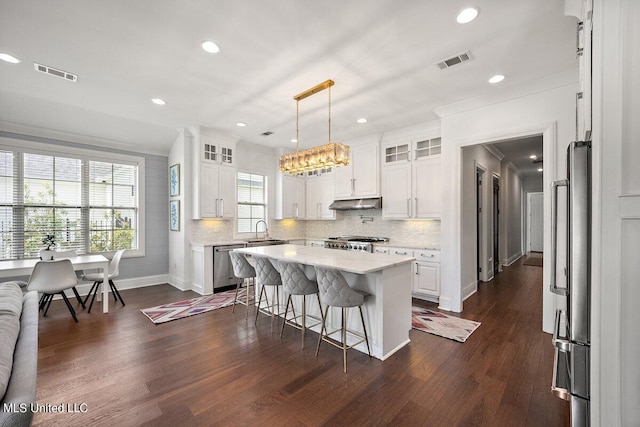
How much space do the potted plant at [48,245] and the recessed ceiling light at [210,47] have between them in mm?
3717

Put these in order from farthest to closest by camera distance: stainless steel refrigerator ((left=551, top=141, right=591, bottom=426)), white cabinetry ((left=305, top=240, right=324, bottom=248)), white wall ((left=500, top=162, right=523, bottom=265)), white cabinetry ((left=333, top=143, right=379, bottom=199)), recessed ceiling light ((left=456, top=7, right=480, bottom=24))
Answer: white wall ((left=500, top=162, right=523, bottom=265))
white cabinetry ((left=305, top=240, right=324, bottom=248))
white cabinetry ((left=333, top=143, right=379, bottom=199))
recessed ceiling light ((left=456, top=7, right=480, bottom=24))
stainless steel refrigerator ((left=551, top=141, right=591, bottom=426))

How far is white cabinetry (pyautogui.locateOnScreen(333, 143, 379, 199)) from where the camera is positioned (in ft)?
17.7

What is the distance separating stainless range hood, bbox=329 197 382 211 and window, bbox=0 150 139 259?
3919 millimetres

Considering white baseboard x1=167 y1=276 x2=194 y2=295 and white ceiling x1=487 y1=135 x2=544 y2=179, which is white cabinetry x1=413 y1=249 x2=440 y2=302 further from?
white baseboard x1=167 y1=276 x2=194 y2=295

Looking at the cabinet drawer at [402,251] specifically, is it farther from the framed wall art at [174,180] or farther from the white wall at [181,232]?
the framed wall art at [174,180]

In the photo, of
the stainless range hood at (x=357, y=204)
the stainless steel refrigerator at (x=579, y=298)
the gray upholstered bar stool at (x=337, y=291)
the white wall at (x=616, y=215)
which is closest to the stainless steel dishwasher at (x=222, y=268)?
the stainless range hood at (x=357, y=204)

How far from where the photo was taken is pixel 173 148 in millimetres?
5641

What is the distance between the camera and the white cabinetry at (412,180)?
4.62 metres

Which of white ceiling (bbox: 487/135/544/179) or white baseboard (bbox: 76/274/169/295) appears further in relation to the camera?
white ceiling (bbox: 487/135/544/179)

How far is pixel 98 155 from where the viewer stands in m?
5.09

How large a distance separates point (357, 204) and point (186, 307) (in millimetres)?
3431

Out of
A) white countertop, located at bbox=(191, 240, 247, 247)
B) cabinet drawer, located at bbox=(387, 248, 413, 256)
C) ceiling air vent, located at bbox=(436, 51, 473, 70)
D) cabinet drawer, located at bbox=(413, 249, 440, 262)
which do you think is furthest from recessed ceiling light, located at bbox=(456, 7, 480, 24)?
white countertop, located at bbox=(191, 240, 247, 247)

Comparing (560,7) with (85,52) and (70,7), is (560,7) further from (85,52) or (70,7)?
(85,52)

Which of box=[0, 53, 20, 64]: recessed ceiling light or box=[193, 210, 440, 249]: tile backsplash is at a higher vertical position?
box=[0, 53, 20, 64]: recessed ceiling light
